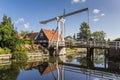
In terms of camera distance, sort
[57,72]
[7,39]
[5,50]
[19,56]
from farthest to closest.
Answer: [7,39] < [5,50] < [19,56] < [57,72]

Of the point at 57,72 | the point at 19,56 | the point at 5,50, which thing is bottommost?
the point at 57,72

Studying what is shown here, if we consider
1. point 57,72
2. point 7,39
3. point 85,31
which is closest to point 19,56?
point 7,39

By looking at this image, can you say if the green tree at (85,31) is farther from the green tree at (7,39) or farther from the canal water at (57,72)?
the green tree at (7,39)

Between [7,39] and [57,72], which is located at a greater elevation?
[7,39]

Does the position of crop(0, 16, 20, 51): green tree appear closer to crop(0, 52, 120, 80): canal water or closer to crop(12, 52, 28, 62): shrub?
crop(12, 52, 28, 62): shrub

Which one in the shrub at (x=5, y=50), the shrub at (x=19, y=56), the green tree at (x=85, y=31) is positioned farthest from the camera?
the green tree at (x=85, y=31)

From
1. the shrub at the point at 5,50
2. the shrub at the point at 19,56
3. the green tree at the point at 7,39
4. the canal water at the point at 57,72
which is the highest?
the green tree at the point at 7,39

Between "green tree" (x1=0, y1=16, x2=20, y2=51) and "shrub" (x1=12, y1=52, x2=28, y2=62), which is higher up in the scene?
"green tree" (x1=0, y1=16, x2=20, y2=51)

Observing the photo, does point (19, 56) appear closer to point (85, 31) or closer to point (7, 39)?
point (7, 39)

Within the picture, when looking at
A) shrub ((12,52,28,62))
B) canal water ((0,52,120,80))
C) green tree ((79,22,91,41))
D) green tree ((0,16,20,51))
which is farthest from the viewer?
green tree ((79,22,91,41))

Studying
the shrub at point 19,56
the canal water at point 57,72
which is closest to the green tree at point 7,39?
the shrub at point 19,56

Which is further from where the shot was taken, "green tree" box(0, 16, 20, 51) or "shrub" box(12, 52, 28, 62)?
"green tree" box(0, 16, 20, 51)

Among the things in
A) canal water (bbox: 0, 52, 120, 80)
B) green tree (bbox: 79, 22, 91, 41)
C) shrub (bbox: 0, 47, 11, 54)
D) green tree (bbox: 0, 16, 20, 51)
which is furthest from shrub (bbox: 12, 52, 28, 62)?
green tree (bbox: 79, 22, 91, 41)

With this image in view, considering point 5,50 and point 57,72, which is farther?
point 5,50
